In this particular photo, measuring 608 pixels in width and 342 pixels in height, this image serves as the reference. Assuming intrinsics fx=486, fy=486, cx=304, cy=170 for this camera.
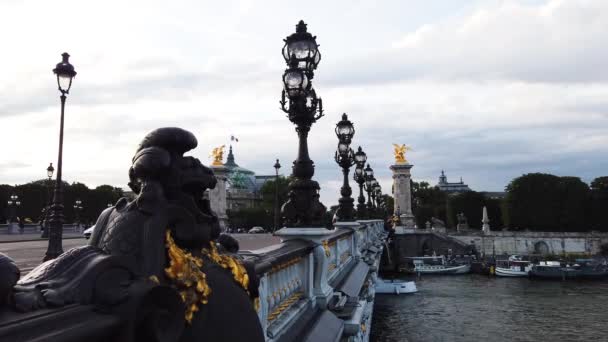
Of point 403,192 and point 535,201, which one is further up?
point 403,192

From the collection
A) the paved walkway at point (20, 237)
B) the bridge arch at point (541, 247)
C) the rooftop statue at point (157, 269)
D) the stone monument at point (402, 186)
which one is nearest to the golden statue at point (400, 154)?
the stone monument at point (402, 186)

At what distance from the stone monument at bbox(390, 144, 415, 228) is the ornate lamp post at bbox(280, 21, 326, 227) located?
69714 millimetres

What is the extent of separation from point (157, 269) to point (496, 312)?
1585 inches

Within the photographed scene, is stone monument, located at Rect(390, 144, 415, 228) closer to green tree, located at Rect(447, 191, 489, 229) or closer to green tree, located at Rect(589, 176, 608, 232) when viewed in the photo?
green tree, located at Rect(447, 191, 489, 229)

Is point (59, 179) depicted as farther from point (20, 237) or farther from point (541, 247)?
point (541, 247)

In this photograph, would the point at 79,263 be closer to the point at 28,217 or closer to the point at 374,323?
the point at 374,323

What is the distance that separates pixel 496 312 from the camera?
37656mm

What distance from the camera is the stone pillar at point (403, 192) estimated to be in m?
77.2

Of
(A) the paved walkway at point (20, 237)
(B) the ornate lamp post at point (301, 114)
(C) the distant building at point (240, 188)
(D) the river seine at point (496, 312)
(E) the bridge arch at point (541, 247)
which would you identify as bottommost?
(D) the river seine at point (496, 312)

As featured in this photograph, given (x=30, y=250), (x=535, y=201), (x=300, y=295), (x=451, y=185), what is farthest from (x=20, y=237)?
(x=451, y=185)

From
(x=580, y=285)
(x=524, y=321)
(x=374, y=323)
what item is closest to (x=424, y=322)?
(x=374, y=323)

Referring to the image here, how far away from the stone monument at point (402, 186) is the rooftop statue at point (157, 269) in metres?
76.0

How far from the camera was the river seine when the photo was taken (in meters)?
30.8

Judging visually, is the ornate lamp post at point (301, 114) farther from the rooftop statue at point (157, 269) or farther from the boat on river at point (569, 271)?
the boat on river at point (569, 271)
